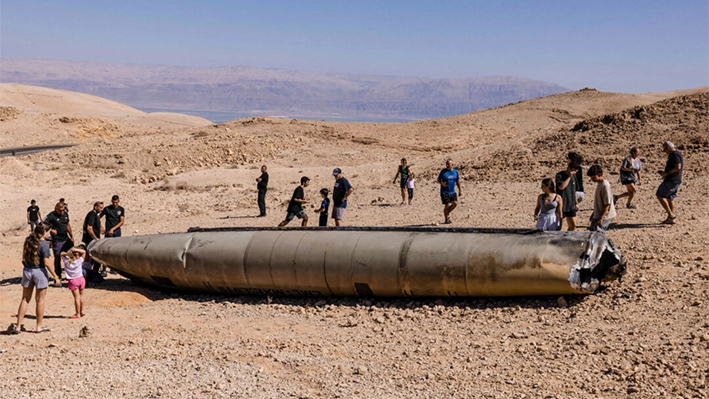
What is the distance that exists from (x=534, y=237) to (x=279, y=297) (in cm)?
468

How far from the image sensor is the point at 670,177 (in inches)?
531

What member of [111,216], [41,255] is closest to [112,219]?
[111,216]

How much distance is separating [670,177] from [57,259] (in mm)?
12600

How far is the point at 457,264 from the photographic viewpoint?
10.5 metres

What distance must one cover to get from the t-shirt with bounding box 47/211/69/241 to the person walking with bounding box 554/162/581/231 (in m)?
9.52

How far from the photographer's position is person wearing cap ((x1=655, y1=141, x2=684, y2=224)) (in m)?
13.2

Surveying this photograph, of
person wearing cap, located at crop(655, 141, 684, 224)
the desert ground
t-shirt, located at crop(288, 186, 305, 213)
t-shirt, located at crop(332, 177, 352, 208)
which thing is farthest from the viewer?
t-shirt, located at crop(288, 186, 305, 213)

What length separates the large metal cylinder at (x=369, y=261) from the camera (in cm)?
1008

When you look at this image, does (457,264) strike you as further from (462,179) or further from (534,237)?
(462,179)

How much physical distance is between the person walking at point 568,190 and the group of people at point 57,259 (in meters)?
8.24

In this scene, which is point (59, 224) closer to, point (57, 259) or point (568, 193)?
point (57, 259)

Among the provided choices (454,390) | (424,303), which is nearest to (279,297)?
(424,303)

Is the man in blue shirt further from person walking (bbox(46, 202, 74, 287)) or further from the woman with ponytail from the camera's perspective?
the woman with ponytail

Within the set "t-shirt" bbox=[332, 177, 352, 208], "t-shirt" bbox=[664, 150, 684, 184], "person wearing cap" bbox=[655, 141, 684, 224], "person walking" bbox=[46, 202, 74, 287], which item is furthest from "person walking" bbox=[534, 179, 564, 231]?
"person walking" bbox=[46, 202, 74, 287]
